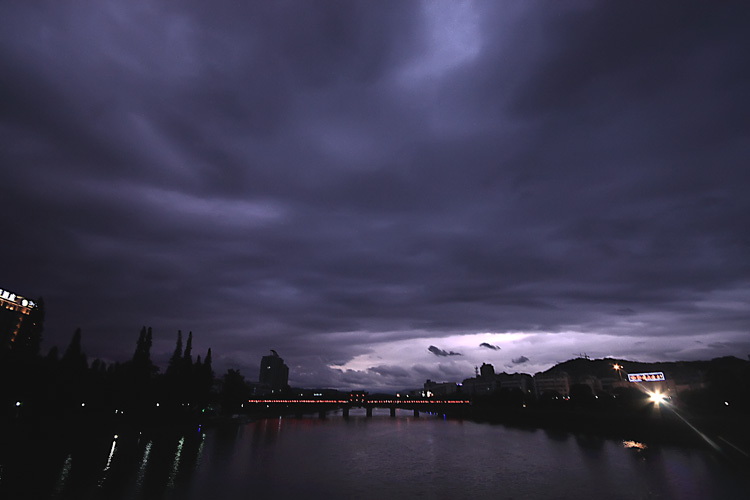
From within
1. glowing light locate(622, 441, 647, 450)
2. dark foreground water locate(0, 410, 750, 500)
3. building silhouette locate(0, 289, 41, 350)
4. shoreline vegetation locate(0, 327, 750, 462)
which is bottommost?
dark foreground water locate(0, 410, 750, 500)

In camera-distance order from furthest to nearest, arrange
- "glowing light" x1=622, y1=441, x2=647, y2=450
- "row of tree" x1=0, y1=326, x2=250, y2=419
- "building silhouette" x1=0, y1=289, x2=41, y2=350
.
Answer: "building silhouette" x1=0, y1=289, x2=41, y2=350 < "glowing light" x1=622, y1=441, x2=647, y2=450 < "row of tree" x1=0, y1=326, x2=250, y2=419

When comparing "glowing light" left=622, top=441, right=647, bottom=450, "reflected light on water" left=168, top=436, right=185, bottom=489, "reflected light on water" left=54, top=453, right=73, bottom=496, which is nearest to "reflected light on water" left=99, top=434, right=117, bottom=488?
"reflected light on water" left=54, top=453, right=73, bottom=496

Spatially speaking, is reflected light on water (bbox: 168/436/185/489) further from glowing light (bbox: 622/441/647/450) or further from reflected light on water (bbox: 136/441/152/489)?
glowing light (bbox: 622/441/647/450)

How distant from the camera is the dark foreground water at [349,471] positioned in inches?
1608

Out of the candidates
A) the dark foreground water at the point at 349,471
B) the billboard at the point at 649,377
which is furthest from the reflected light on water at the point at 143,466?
the billboard at the point at 649,377

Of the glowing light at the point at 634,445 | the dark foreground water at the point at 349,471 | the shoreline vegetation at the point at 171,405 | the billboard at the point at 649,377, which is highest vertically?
the billboard at the point at 649,377

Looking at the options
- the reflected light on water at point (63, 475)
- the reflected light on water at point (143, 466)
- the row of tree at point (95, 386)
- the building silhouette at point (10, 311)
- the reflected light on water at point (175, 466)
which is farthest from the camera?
the building silhouette at point (10, 311)

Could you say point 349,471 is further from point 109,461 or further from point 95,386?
point 95,386

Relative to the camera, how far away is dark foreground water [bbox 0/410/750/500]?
134 ft

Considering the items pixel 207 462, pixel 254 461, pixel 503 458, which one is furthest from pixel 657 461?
pixel 207 462

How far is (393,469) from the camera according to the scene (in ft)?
184

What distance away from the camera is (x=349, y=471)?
53719mm

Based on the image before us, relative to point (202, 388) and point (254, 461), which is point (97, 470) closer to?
point (254, 461)

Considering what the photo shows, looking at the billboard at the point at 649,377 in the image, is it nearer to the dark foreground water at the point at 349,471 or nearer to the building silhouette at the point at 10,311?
the dark foreground water at the point at 349,471
